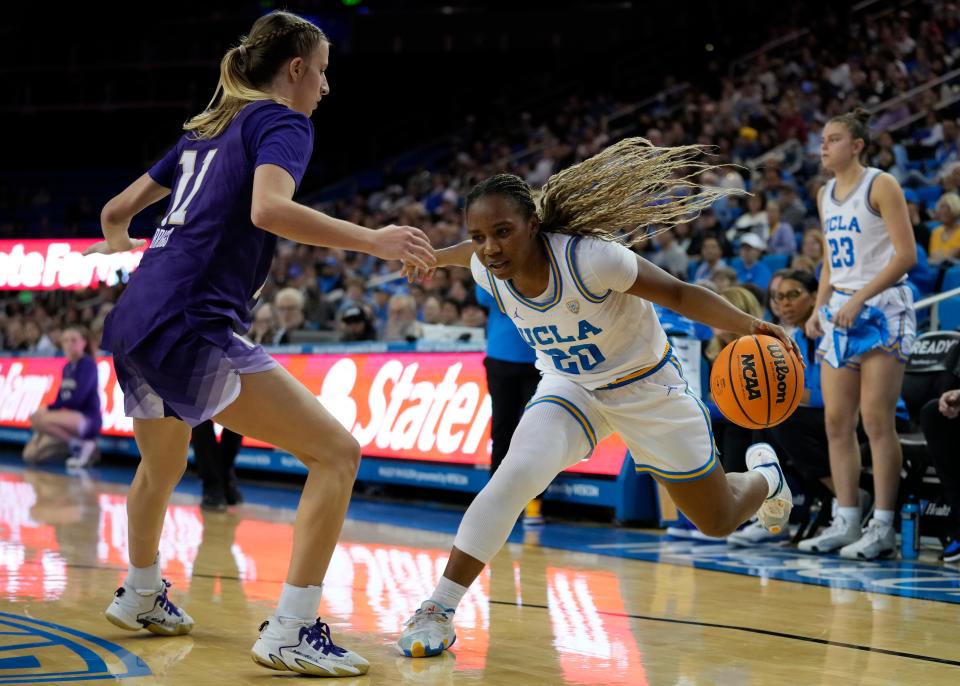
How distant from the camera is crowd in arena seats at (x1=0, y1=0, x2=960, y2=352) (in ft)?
36.0

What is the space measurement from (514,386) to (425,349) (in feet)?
5.99

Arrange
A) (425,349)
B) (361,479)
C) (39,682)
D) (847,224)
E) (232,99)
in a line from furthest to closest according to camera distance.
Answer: (361,479)
(425,349)
(847,224)
(232,99)
(39,682)

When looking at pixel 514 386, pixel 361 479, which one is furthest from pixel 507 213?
A: pixel 361 479

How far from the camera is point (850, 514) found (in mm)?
6523

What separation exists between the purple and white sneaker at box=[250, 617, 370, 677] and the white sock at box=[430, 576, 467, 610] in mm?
426

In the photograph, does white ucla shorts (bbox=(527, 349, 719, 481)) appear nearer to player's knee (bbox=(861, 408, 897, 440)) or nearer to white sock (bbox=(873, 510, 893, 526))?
player's knee (bbox=(861, 408, 897, 440))

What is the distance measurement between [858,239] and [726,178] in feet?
19.7

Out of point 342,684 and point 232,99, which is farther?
point 232,99

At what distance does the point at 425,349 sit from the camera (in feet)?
30.5

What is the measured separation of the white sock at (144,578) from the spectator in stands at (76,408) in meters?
8.89

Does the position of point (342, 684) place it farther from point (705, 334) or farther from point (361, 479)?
point (361, 479)

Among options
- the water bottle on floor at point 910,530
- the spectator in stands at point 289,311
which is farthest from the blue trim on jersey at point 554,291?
the spectator in stands at point 289,311

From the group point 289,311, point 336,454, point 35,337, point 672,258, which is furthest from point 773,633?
point 35,337

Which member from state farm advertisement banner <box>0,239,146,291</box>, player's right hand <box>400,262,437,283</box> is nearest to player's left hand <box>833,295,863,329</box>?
player's right hand <box>400,262,437,283</box>
